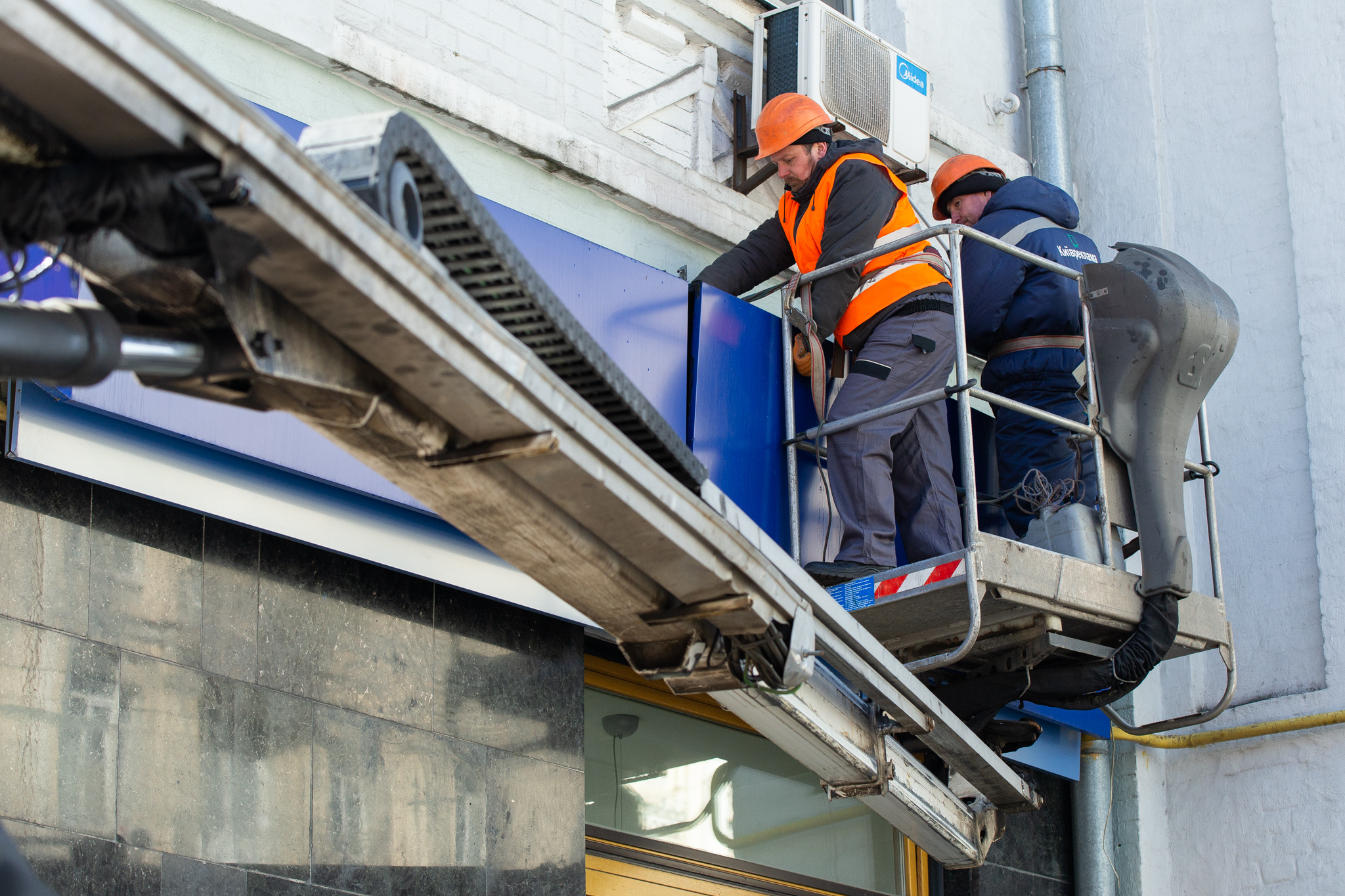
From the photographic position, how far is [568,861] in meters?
5.61

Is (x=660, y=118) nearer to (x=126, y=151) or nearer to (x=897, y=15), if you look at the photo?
(x=897, y=15)

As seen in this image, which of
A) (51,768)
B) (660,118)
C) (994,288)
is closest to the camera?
(51,768)

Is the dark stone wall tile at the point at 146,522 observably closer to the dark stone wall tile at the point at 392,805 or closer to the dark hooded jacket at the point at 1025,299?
the dark stone wall tile at the point at 392,805

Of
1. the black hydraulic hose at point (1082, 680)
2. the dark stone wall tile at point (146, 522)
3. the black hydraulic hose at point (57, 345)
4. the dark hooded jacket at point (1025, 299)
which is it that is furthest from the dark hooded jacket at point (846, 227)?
the black hydraulic hose at point (57, 345)

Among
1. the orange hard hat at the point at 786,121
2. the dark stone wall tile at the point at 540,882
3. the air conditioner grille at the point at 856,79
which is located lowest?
the dark stone wall tile at the point at 540,882

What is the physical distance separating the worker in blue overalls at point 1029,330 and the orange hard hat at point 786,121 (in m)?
0.95

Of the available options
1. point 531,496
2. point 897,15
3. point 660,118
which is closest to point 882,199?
point 660,118

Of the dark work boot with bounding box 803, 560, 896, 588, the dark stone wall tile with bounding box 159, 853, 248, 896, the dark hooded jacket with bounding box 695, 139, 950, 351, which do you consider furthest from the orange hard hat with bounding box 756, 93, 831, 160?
the dark stone wall tile with bounding box 159, 853, 248, 896

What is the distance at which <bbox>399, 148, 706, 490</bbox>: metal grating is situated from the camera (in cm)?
292

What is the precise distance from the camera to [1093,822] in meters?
8.16

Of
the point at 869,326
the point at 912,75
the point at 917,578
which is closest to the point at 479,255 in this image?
the point at 917,578

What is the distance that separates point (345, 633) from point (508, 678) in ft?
2.36

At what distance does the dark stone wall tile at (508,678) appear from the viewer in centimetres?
547

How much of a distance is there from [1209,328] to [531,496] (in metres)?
3.97
